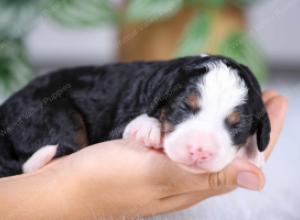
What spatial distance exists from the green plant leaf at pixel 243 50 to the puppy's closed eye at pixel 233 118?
4.50 feet

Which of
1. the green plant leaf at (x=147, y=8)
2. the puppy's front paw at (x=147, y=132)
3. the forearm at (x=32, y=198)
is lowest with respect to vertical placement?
the forearm at (x=32, y=198)

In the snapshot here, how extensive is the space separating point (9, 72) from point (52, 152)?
126 cm

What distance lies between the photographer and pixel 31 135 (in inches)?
64.4

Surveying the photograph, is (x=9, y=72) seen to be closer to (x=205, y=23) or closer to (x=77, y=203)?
(x=205, y=23)

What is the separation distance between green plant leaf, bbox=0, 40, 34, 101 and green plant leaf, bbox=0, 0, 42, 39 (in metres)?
0.08

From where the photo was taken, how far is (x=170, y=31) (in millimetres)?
3152

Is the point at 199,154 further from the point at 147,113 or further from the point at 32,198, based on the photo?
the point at 32,198

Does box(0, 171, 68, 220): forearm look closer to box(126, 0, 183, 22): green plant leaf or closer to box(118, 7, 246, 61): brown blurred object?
box(126, 0, 183, 22): green plant leaf

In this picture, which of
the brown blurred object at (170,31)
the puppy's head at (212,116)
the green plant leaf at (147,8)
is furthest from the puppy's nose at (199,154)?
the brown blurred object at (170,31)

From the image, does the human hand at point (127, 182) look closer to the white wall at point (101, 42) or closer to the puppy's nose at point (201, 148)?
the puppy's nose at point (201, 148)

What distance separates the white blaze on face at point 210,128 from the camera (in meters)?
1.28

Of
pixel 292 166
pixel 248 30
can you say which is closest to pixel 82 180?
pixel 292 166

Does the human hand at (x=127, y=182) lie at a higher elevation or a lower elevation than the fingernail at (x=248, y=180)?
lower

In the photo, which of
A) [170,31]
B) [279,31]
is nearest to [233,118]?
[170,31]
